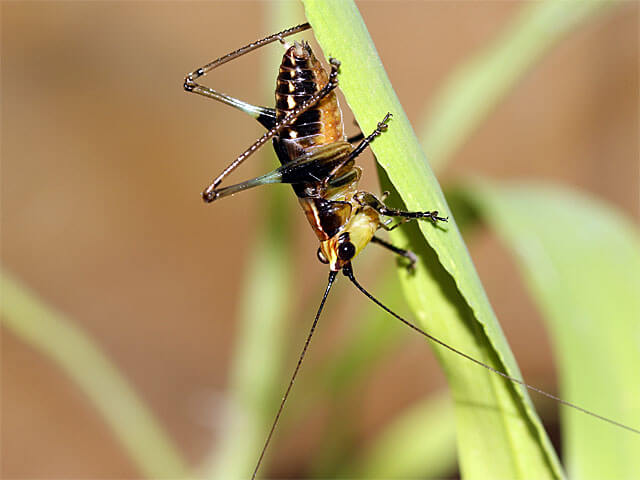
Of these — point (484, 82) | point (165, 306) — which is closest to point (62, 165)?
point (165, 306)

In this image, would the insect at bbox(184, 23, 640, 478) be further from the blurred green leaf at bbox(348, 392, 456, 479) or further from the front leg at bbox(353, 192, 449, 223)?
the blurred green leaf at bbox(348, 392, 456, 479)

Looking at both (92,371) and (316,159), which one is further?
(92,371)

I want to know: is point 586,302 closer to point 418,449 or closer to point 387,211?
point 387,211

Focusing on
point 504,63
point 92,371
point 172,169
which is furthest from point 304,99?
point 172,169

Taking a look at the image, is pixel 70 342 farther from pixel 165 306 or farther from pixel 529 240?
pixel 165 306

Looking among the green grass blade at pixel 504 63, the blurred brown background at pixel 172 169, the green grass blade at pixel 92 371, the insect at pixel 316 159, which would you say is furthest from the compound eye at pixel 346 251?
the blurred brown background at pixel 172 169

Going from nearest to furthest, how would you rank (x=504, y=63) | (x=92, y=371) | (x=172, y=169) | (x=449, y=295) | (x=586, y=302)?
(x=449, y=295)
(x=586, y=302)
(x=504, y=63)
(x=92, y=371)
(x=172, y=169)

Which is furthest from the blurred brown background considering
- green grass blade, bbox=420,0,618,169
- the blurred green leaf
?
green grass blade, bbox=420,0,618,169
